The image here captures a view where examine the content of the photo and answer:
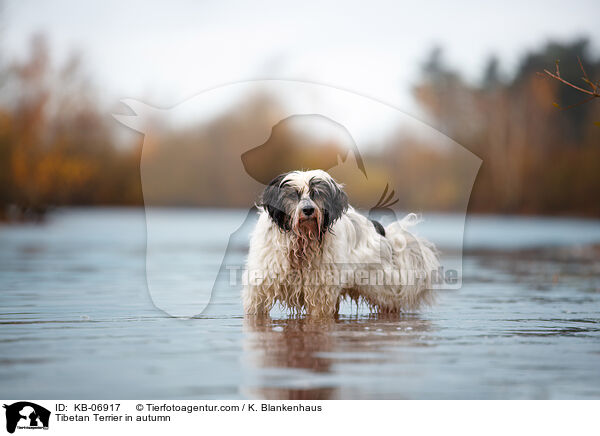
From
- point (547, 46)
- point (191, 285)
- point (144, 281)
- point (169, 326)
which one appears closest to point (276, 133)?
point (169, 326)

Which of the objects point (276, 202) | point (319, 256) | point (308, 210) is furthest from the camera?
point (319, 256)

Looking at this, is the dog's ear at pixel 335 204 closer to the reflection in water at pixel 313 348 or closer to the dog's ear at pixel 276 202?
the dog's ear at pixel 276 202

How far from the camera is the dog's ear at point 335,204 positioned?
23.0 feet

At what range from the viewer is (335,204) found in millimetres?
7035

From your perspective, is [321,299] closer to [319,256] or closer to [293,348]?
[319,256]

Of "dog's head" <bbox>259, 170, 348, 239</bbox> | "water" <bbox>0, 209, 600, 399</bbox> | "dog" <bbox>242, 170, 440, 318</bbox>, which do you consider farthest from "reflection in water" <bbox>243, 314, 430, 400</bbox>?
"dog's head" <bbox>259, 170, 348, 239</bbox>

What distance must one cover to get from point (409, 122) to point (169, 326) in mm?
2631

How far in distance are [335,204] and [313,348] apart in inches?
61.4
